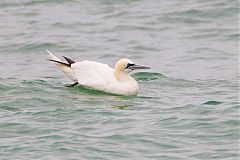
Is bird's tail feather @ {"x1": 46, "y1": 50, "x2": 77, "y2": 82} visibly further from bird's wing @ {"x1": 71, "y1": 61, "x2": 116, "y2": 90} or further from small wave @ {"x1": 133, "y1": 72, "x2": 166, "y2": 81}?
small wave @ {"x1": 133, "y1": 72, "x2": 166, "y2": 81}

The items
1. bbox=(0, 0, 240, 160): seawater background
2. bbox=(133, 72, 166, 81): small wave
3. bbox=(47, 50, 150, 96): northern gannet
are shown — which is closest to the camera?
bbox=(0, 0, 240, 160): seawater background

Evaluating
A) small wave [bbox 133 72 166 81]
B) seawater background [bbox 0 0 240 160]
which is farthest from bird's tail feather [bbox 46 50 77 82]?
small wave [bbox 133 72 166 81]

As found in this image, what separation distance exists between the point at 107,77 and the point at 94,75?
0.22m

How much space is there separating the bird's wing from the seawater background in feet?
0.55

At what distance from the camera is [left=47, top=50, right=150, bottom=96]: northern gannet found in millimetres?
15828

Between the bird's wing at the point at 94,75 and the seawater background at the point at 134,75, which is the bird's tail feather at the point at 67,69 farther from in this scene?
the seawater background at the point at 134,75

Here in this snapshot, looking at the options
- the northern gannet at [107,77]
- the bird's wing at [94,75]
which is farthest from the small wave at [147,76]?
the bird's wing at [94,75]

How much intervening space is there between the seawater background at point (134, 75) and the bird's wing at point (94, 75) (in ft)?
0.55

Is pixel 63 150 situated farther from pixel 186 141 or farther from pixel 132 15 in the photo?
pixel 132 15

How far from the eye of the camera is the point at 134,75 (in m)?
18.0

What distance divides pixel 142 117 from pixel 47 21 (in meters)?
10.2

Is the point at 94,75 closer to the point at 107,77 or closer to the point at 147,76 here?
the point at 107,77

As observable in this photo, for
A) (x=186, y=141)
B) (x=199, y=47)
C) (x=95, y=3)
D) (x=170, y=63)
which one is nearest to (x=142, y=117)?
(x=186, y=141)

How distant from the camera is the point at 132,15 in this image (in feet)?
78.2
